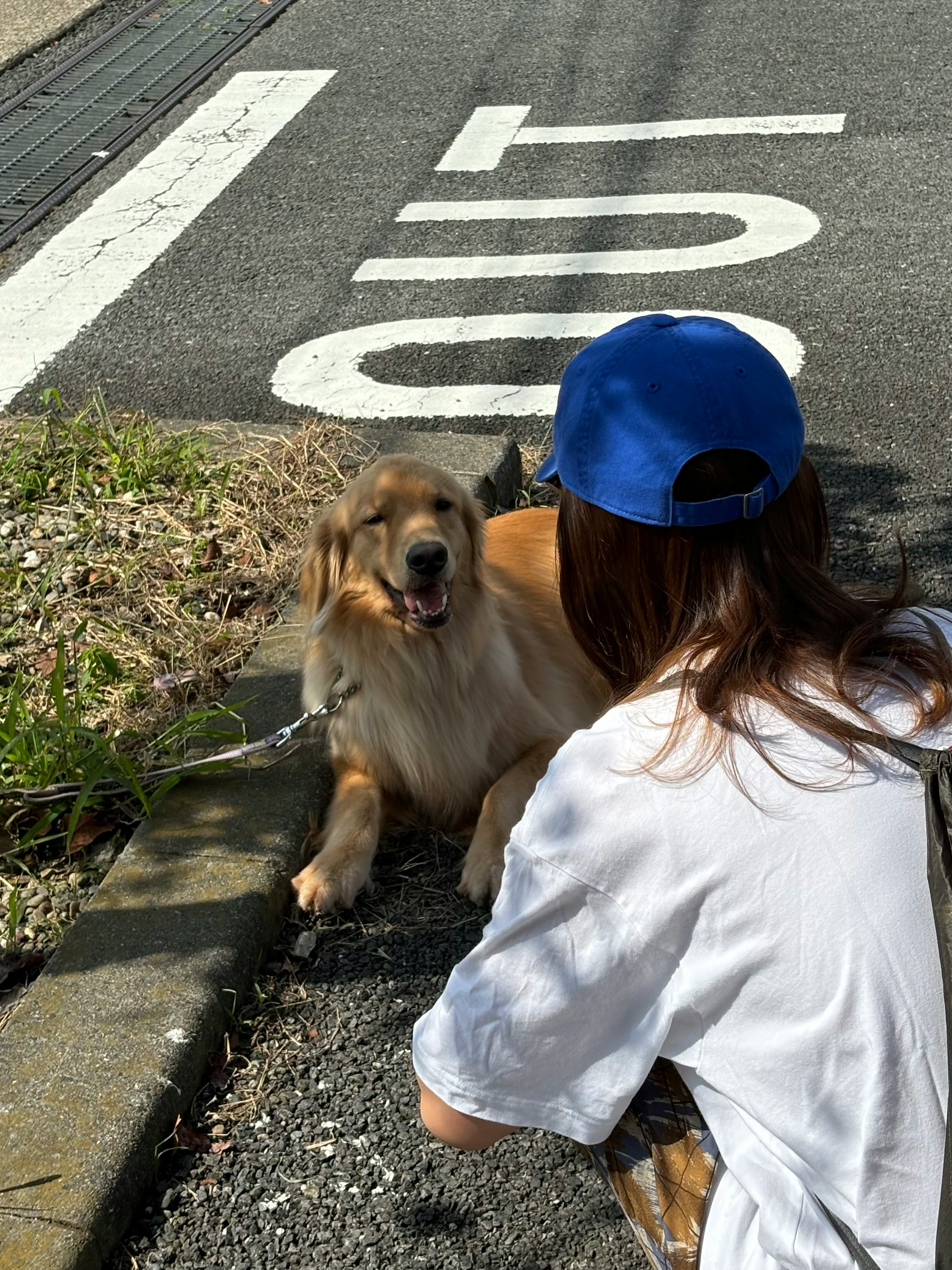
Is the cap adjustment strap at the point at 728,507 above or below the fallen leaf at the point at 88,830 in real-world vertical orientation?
above

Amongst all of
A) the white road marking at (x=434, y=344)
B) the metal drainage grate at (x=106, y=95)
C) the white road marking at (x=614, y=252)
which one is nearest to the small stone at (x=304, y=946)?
the white road marking at (x=434, y=344)

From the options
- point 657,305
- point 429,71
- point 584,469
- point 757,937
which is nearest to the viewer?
point 757,937

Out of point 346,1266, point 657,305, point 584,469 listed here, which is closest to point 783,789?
point 584,469

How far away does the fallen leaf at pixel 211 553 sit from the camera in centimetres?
450

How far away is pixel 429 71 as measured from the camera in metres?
8.98

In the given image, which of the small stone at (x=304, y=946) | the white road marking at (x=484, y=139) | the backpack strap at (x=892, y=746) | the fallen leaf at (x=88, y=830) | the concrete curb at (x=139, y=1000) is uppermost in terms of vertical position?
the backpack strap at (x=892, y=746)

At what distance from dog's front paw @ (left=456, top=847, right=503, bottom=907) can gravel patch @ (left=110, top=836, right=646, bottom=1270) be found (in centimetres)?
21

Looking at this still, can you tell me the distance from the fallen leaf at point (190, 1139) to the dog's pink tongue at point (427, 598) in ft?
4.77

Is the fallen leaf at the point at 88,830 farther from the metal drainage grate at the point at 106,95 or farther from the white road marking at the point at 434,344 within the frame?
the metal drainage grate at the point at 106,95

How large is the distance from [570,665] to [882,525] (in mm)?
1299

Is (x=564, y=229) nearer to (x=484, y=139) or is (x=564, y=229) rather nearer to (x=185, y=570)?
(x=484, y=139)

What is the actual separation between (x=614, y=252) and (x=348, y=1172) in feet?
17.1

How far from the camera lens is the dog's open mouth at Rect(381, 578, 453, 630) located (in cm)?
349

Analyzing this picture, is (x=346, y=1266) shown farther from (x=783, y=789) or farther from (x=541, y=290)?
(x=541, y=290)
